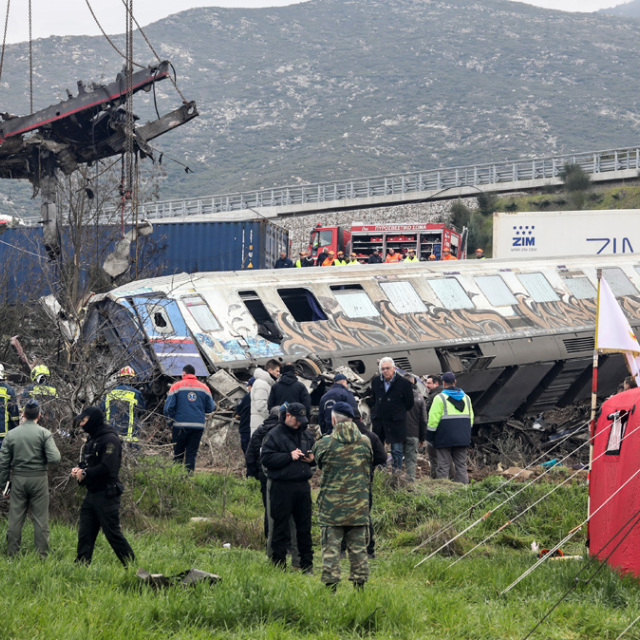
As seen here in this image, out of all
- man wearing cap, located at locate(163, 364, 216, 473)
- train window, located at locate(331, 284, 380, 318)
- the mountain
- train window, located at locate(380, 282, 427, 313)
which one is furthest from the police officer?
the mountain

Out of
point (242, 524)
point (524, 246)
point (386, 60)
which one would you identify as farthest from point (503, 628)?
point (386, 60)

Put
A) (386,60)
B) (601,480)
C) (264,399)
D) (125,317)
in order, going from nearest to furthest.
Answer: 1. (601,480)
2. (264,399)
3. (125,317)
4. (386,60)

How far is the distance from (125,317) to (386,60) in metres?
179

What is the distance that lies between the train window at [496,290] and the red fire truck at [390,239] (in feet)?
49.4

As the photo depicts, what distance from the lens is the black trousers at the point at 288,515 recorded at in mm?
9273

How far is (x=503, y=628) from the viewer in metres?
7.97

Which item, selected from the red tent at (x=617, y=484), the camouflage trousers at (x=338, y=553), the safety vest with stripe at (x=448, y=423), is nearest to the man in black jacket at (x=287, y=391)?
the safety vest with stripe at (x=448, y=423)

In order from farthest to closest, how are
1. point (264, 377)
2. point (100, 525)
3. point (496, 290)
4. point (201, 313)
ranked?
point (496, 290)
point (201, 313)
point (264, 377)
point (100, 525)

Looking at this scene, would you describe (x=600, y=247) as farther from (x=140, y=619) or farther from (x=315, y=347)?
(x=140, y=619)

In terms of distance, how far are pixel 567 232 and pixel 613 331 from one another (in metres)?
20.4

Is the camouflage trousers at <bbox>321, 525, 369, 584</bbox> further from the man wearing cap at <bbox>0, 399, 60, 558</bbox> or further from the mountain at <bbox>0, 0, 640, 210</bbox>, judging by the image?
the mountain at <bbox>0, 0, 640, 210</bbox>

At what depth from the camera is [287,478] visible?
9.24 m

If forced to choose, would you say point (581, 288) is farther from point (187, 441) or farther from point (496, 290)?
point (187, 441)

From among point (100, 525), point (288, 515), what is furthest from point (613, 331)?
point (100, 525)
